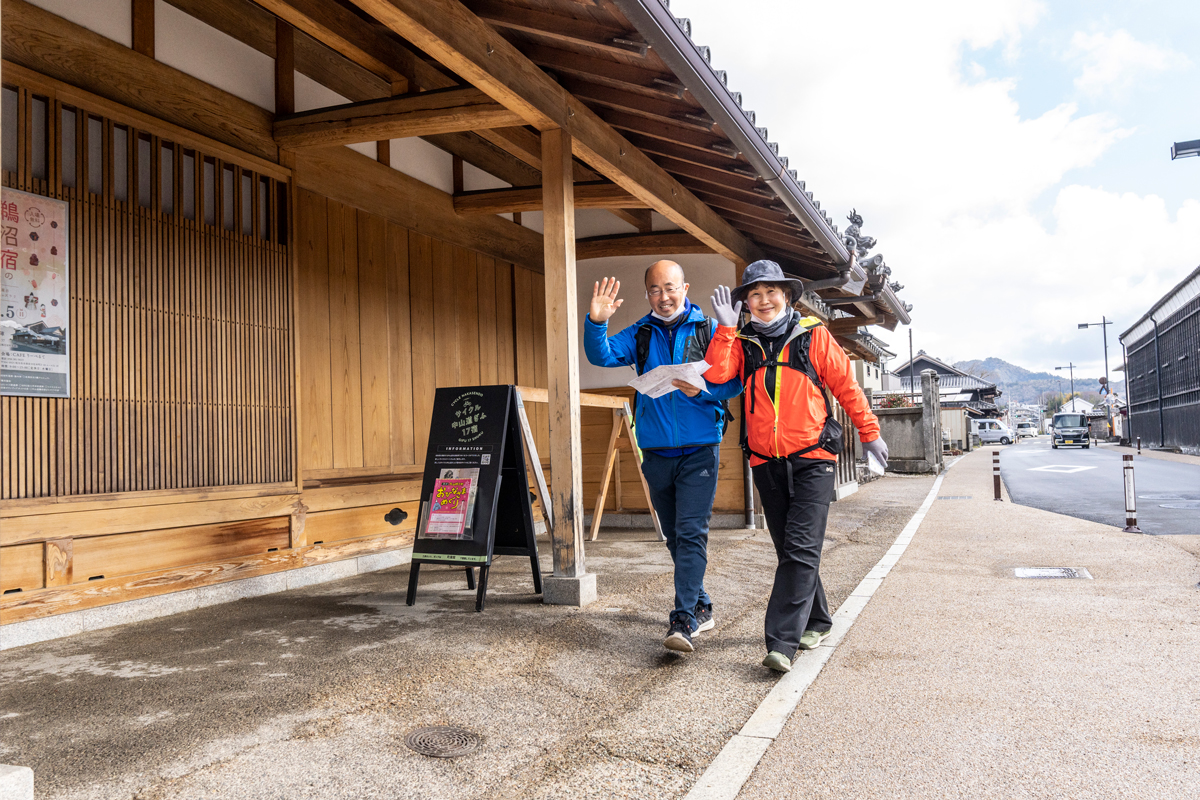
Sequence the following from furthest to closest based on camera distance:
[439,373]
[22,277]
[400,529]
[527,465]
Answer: [439,373] → [400,529] → [527,465] → [22,277]

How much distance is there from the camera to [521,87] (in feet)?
16.1

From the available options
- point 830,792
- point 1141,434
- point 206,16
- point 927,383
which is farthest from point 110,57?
point 1141,434

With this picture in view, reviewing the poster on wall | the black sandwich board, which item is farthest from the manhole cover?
the poster on wall

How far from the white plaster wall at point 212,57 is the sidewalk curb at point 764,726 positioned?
5.22 m

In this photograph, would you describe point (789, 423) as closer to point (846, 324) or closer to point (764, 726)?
point (764, 726)

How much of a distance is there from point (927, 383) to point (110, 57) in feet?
68.9

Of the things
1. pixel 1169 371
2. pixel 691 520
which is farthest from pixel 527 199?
pixel 1169 371

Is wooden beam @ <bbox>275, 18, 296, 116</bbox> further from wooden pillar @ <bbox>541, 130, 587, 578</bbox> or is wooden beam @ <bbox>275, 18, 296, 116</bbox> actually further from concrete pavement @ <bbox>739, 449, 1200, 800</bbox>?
concrete pavement @ <bbox>739, 449, 1200, 800</bbox>

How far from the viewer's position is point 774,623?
383cm

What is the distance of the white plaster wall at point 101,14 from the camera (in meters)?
4.75

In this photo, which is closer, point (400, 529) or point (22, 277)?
point (22, 277)

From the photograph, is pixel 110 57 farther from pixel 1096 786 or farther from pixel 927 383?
pixel 927 383

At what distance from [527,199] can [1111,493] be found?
12.1 m

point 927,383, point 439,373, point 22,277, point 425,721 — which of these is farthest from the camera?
point 927,383
